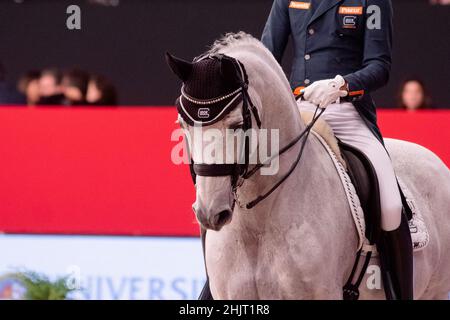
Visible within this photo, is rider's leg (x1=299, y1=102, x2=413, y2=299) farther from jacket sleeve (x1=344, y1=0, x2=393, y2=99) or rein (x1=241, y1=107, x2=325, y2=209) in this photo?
rein (x1=241, y1=107, x2=325, y2=209)

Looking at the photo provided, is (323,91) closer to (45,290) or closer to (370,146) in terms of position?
(370,146)

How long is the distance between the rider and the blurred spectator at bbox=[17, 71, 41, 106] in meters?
3.35

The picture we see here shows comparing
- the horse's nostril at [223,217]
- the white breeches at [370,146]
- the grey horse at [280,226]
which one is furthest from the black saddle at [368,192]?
the horse's nostril at [223,217]

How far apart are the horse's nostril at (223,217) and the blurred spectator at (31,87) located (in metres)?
4.26

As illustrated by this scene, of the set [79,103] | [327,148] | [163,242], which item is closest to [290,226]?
[327,148]

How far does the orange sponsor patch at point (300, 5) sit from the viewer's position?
3996 mm

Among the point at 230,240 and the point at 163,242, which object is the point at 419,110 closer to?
the point at 163,242

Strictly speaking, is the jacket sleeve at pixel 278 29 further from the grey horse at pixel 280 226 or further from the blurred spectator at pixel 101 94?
the blurred spectator at pixel 101 94

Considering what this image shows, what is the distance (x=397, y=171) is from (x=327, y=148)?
742 millimetres

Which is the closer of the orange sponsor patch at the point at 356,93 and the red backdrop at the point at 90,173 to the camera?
the orange sponsor patch at the point at 356,93

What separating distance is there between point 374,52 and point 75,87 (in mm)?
3482

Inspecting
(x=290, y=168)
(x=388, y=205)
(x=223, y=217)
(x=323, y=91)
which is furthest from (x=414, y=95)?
(x=223, y=217)
